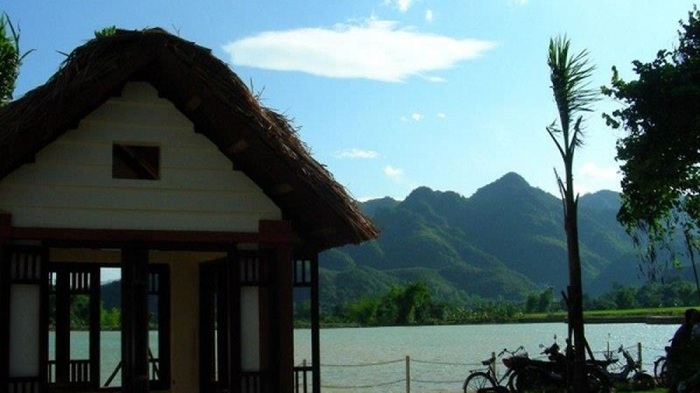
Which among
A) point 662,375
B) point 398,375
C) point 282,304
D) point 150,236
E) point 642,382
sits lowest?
point 398,375

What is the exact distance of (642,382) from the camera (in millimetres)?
16453

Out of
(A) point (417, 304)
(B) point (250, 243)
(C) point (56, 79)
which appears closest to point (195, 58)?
(C) point (56, 79)

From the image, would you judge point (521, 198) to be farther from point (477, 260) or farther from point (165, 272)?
point (165, 272)

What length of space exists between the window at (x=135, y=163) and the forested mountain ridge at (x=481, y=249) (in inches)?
3801

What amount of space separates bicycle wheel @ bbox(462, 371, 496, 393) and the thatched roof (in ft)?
22.9

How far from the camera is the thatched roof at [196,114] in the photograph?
8.33 meters

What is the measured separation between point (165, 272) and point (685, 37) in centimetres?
935

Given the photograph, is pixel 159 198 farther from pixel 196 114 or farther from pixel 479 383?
pixel 479 383

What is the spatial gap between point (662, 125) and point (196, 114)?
8.37m

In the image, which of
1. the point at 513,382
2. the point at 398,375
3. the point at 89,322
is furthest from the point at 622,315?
the point at 89,322

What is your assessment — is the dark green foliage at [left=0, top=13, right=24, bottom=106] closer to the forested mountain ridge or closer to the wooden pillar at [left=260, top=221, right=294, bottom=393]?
the wooden pillar at [left=260, top=221, right=294, bottom=393]

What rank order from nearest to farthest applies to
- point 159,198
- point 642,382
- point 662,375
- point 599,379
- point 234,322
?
point 159,198 < point 234,322 < point 599,379 < point 642,382 < point 662,375

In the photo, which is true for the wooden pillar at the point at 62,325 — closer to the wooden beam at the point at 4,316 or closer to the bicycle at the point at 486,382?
the wooden beam at the point at 4,316

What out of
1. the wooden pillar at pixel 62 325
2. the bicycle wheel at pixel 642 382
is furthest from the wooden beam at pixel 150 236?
the bicycle wheel at pixel 642 382
